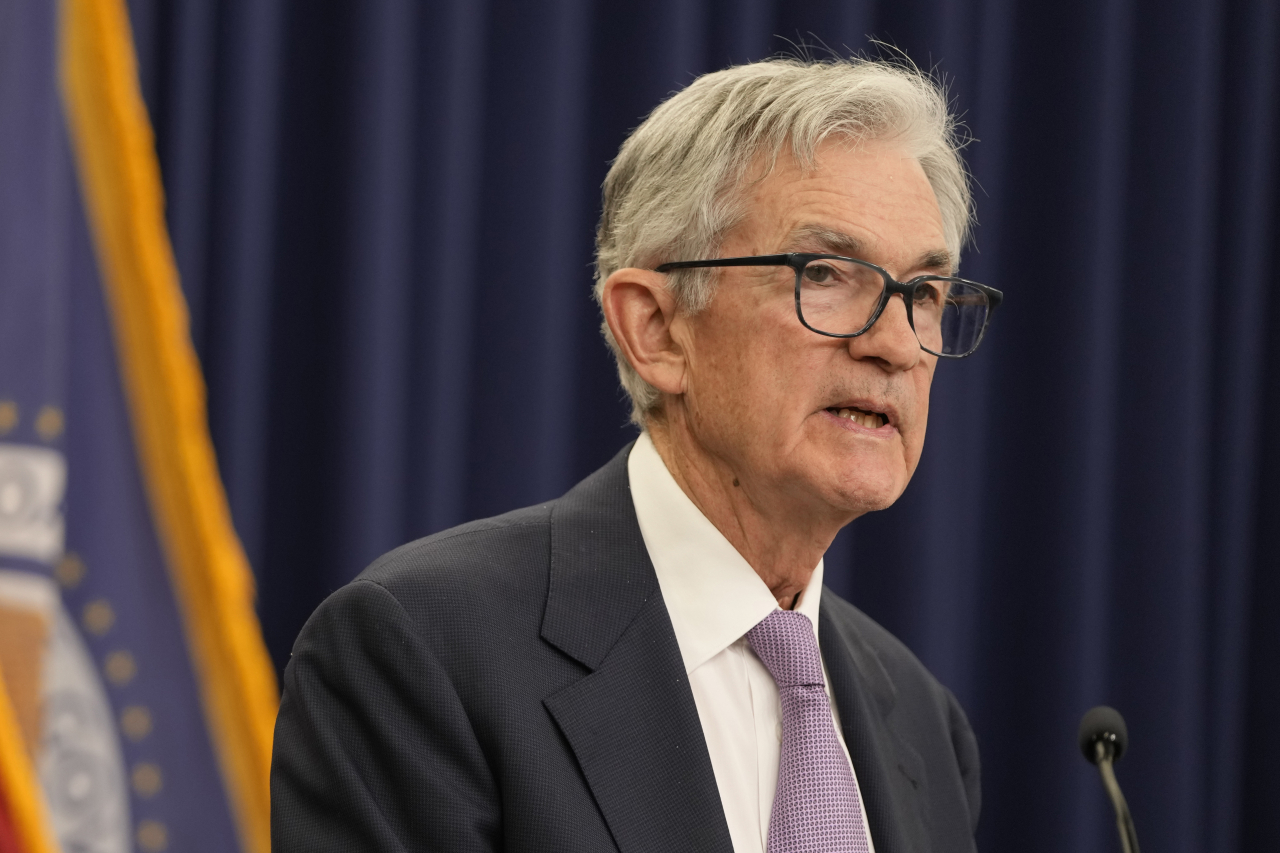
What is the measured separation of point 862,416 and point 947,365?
4.09 ft

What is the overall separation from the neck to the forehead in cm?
23

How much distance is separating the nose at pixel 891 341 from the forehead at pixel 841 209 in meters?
0.06

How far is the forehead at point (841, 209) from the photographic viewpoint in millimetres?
1303

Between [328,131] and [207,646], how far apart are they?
1010 millimetres

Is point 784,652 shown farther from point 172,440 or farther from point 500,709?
point 172,440

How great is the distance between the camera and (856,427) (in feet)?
4.29

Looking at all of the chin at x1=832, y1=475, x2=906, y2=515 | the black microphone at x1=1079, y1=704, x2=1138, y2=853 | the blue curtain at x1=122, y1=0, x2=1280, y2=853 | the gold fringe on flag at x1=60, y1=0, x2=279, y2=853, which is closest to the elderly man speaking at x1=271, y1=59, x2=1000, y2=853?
the chin at x1=832, y1=475, x2=906, y2=515

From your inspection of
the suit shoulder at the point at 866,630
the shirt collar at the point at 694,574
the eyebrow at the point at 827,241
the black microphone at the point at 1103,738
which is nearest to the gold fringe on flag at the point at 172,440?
the shirt collar at the point at 694,574

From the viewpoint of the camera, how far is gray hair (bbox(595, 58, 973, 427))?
4.41 feet

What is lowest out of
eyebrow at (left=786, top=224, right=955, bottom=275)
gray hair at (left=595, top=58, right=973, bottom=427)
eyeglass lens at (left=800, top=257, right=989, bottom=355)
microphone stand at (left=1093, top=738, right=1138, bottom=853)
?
microphone stand at (left=1093, top=738, right=1138, bottom=853)

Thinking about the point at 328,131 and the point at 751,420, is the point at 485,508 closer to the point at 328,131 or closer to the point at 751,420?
the point at 328,131

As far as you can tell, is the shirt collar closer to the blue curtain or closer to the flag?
the flag

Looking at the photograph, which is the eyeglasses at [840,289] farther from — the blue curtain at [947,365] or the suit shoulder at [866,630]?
the blue curtain at [947,365]

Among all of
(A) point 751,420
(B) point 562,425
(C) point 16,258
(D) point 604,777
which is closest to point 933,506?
(B) point 562,425
